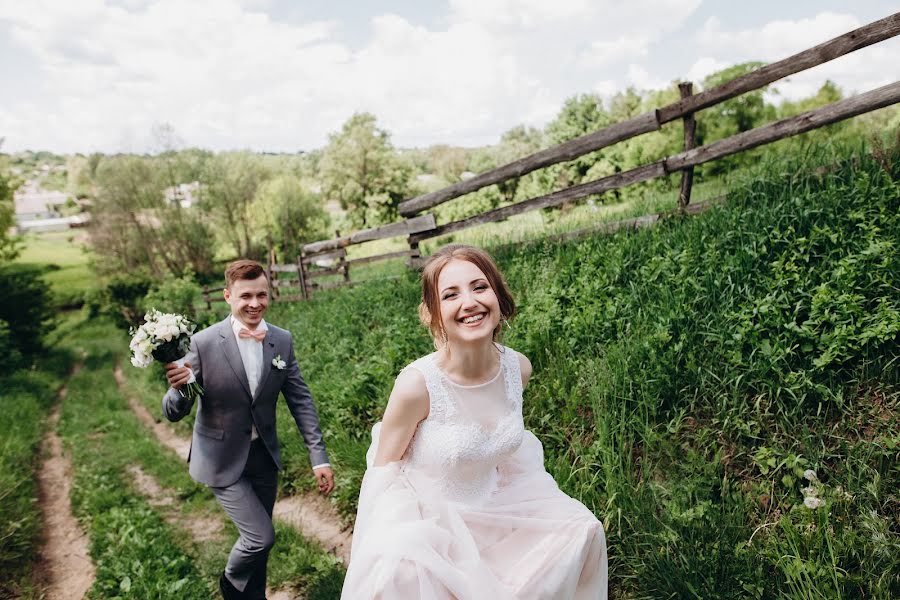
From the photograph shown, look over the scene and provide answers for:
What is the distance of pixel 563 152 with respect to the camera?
20.3 feet

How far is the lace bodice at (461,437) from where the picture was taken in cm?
214

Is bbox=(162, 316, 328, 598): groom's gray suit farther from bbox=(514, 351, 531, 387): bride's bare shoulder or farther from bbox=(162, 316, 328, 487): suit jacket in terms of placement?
bbox=(514, 351, 531, 387): bride's bare shoulder

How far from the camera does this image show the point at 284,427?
20.8ft

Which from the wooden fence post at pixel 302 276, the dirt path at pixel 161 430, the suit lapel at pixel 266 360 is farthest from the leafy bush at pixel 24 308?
the suit lapel at pixel 266 360

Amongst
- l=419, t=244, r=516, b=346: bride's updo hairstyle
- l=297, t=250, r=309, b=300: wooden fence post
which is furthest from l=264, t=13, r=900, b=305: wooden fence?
l=297, t=250, r=309, b=300: wooden fence post

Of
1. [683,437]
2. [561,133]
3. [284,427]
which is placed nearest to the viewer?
[683,437]

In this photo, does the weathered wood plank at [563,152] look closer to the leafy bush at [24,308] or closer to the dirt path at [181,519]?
the dirt path at [181,519]

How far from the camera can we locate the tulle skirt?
1.80 metres

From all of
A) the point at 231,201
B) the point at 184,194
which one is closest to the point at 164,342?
the point at 231,201

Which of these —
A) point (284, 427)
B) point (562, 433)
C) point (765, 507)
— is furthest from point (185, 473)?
point (765, 507)

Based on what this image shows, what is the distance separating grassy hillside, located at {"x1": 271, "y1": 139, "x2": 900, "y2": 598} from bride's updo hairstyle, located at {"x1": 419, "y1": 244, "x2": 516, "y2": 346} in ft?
5.17

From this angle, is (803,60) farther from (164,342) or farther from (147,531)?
(147,531)

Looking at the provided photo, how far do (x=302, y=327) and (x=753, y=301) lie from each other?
27.7ft

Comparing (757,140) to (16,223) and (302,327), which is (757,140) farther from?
(16,223)
